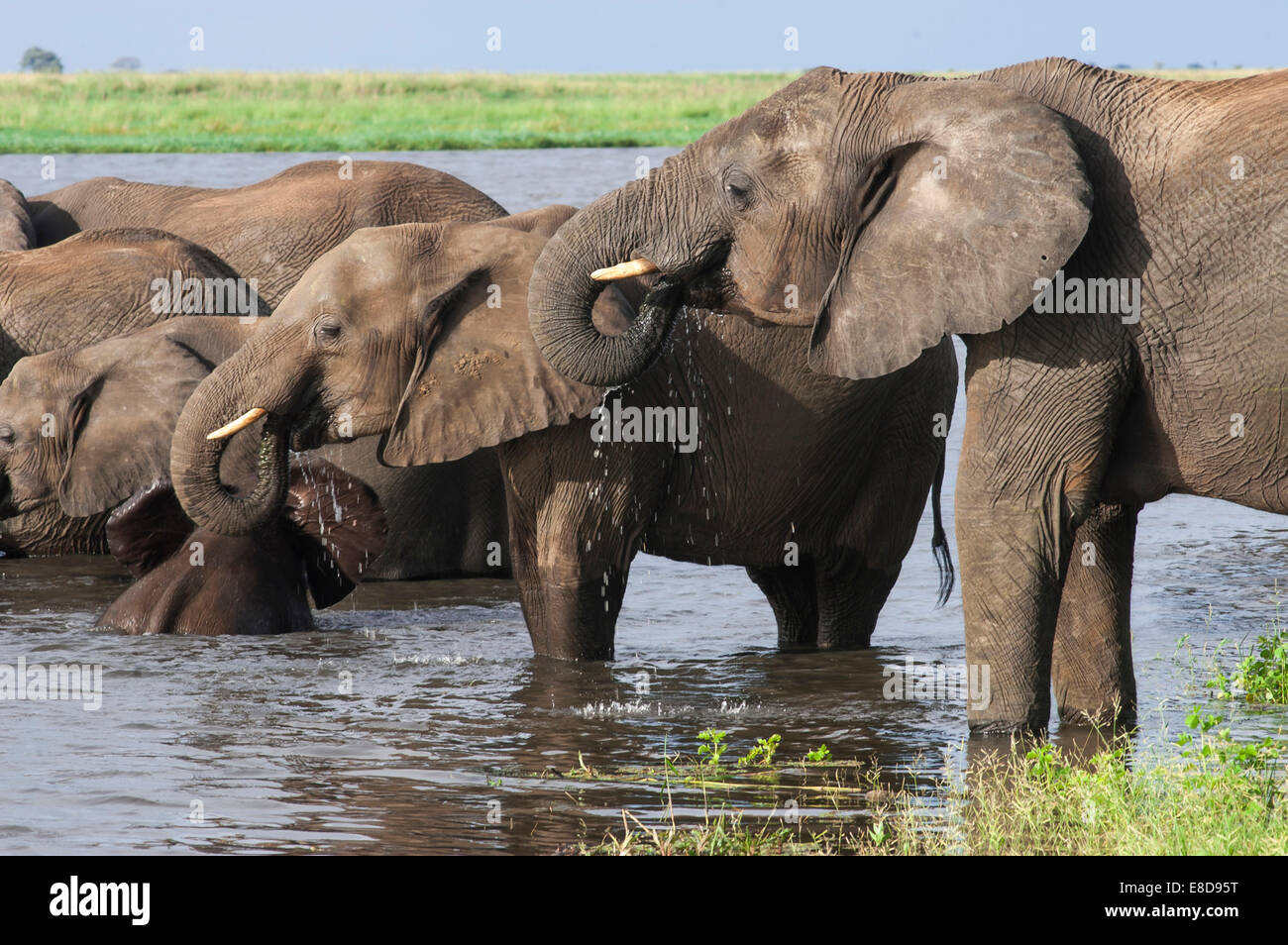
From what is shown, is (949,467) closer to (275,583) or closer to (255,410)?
(275,583)

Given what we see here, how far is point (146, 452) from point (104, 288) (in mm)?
1960

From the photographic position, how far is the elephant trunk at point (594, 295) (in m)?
6.62

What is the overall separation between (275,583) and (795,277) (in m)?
3.47

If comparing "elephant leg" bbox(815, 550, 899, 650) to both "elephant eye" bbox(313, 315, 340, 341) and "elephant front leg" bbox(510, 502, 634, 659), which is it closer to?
"elephant front leg" bbox(510, 502, 634, 659)

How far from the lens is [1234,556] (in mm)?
10711

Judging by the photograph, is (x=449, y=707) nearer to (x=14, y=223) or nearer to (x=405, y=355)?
(x=405, y=355)

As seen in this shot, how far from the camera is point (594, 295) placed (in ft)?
22.3

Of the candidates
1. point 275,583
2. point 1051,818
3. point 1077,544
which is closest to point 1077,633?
point 1077,544

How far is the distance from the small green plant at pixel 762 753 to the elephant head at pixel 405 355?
61.9 inches

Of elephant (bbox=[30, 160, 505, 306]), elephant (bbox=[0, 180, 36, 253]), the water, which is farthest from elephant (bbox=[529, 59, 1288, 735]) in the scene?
elephant (bbox=[0, 180, 36, 253])

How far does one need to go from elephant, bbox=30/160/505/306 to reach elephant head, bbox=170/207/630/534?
4014 mm

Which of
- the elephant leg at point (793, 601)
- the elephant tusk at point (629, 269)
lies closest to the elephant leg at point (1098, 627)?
the elephant tusk at point (629, 269)
